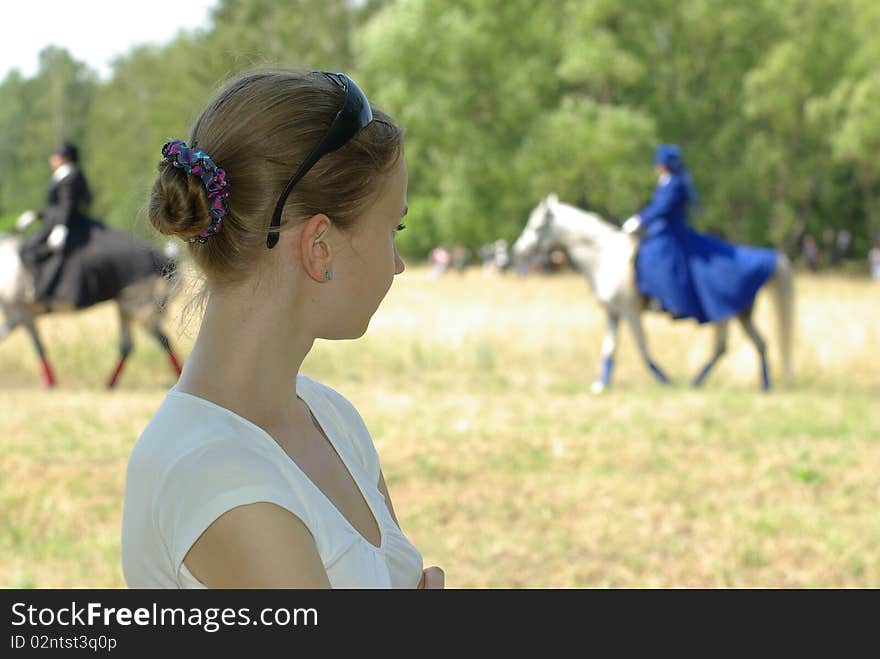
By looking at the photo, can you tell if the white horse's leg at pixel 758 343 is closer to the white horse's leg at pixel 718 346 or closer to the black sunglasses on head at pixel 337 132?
the white horse's leg at pixel 718 346

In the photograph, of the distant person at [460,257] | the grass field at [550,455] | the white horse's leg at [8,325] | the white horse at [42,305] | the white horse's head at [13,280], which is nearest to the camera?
the grass field at [550,455]

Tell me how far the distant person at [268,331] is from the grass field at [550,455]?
65 centimetres

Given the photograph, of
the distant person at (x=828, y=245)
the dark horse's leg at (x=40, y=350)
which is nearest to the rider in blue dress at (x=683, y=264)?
the dark horse's leg at (x=40, y=350)

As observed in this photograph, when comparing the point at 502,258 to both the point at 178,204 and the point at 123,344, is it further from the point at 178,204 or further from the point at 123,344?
the point at 178,204

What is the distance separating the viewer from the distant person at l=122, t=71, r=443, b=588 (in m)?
1.31

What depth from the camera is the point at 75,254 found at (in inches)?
427

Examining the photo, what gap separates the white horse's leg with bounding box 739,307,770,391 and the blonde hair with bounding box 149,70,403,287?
1061 cm

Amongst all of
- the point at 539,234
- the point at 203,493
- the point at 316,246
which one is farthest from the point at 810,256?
the point at 203,493

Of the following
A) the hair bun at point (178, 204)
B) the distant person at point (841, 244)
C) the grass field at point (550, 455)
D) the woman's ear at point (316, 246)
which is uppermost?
the distant person at point (841, 244)

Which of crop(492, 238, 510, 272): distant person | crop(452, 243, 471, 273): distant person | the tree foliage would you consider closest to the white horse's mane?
the tree foliage

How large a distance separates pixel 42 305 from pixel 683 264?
6179 mm

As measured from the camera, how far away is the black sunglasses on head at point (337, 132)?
1.43 m

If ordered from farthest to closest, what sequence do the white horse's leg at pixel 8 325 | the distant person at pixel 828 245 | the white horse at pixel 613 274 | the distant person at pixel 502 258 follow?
the distant person at pixel 828 245 → the distant person at pixel 502 258 → the white horse at pixel 613 274 → the white horse's leg at pixel 8 325

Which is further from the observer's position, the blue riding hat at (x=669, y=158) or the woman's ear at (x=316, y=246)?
the blue riding hat at (x=669, y=158)
